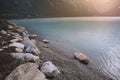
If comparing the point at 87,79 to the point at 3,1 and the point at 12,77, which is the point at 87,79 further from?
the point at 3,1

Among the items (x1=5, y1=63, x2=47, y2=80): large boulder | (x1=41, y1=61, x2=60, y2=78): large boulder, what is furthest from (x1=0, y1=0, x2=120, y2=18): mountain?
(x1=5, y1=63, x2=47, y2=80): large boulder

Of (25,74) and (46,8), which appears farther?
(46,8)

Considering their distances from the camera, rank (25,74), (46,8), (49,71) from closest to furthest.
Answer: (25,74), (49,71), (46,8)

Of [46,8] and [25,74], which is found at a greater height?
[25,74]

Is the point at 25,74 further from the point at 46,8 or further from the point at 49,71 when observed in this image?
the point at 46,8

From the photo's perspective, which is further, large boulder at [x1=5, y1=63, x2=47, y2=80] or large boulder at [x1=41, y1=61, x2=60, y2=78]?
large boulder at [x1=41, y1=61, x2=60, y2=78]

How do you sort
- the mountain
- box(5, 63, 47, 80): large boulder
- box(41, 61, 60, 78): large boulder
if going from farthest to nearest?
1. the mountain
2. box(41, 61, 60, 78): large boulder
3. box(5, 63, 47, 80): large boulder

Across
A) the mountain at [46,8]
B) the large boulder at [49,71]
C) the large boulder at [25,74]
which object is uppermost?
the large boulder at [25,74]

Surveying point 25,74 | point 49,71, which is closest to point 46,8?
point 49,71

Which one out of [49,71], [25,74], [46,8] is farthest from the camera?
[46,8]

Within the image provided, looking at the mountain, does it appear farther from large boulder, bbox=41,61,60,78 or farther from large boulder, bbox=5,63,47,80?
large boulder, bbox=5,63,47,80

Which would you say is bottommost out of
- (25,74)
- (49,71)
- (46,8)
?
(46,8)

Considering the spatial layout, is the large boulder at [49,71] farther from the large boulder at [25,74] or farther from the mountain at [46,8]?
the mountain at [46,8]

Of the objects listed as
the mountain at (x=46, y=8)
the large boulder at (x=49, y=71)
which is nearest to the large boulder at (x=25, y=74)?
the large boulder at (x=49, y=71)
